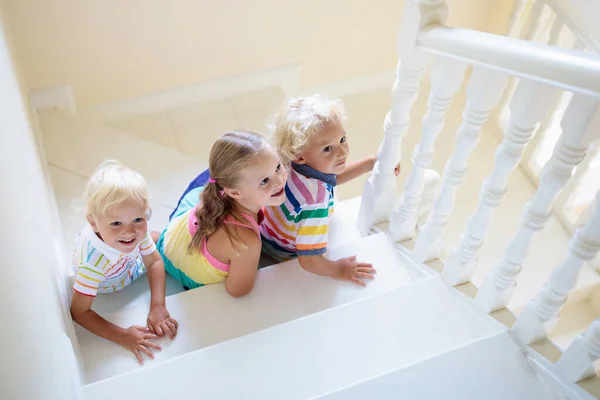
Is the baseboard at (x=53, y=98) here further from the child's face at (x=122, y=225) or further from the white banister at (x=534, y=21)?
the white banister at (x=534, y=21)

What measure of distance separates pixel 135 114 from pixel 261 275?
51.2 inches

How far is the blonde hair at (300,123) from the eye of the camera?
1.62 m

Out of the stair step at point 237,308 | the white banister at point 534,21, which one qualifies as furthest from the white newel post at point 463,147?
the white banister at point 534,21

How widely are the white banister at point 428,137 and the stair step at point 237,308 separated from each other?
14 cm

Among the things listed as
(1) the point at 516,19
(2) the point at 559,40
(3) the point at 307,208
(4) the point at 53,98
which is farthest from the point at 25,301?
(1) the point at 516,19

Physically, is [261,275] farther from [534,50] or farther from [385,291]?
[534,50]

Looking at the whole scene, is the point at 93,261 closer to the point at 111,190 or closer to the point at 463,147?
the point at 111,190

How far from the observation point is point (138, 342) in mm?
1504

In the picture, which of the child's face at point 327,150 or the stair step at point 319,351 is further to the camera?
the child's face at point 327,150

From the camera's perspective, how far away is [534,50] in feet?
3.51

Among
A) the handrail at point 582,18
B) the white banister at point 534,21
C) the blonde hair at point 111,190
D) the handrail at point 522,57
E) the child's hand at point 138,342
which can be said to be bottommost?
the child's hand at point 138,342

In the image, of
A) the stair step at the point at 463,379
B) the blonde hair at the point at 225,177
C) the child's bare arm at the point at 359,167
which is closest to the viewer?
the stair step at the point at 463,379

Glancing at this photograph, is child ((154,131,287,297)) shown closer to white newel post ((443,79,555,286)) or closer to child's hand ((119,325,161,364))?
child's hand ((119,325,161,364))

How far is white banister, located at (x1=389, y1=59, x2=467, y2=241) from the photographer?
139 centimetres
